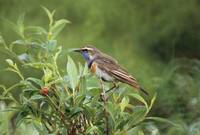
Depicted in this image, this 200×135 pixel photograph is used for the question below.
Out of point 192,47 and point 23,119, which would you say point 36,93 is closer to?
point 23,119

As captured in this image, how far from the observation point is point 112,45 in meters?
6.88

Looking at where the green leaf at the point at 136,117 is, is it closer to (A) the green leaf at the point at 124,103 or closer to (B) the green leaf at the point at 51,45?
(A) the green leaf at the point at 124,103

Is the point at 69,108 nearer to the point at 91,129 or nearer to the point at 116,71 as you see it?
the point at 91,129

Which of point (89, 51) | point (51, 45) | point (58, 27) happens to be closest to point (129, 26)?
point (89, 51)

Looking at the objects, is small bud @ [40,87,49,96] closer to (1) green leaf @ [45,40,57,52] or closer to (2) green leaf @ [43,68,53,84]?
(2) green leaf @ [43,68,53,84]

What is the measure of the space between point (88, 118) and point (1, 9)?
542 centimetres

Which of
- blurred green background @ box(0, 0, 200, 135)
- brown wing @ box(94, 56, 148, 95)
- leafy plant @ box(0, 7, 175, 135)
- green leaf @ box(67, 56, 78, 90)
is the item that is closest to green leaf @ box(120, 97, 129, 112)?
leafy plant @ box(0, 7, 175, 135)

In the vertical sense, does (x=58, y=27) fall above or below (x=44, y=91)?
above

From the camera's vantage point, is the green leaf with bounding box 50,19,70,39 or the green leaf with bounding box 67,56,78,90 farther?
the green leaf with bounding box 50,19,70,39

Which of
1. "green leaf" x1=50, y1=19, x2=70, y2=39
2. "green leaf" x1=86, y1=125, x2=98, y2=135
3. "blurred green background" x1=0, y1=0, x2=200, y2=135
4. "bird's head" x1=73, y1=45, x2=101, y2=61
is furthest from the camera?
"blurred green background" x1=0, y1=0, x2=200, y2=135

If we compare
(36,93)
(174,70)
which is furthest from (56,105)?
(174,70)

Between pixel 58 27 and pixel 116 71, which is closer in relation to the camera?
pixel 58 27

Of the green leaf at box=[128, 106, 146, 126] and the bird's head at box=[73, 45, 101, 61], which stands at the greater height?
the bird's head at box=[73, 45, 101, 61]

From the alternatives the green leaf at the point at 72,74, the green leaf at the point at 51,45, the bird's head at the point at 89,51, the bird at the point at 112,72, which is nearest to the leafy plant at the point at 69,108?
the green leaf at the point at 72,74
